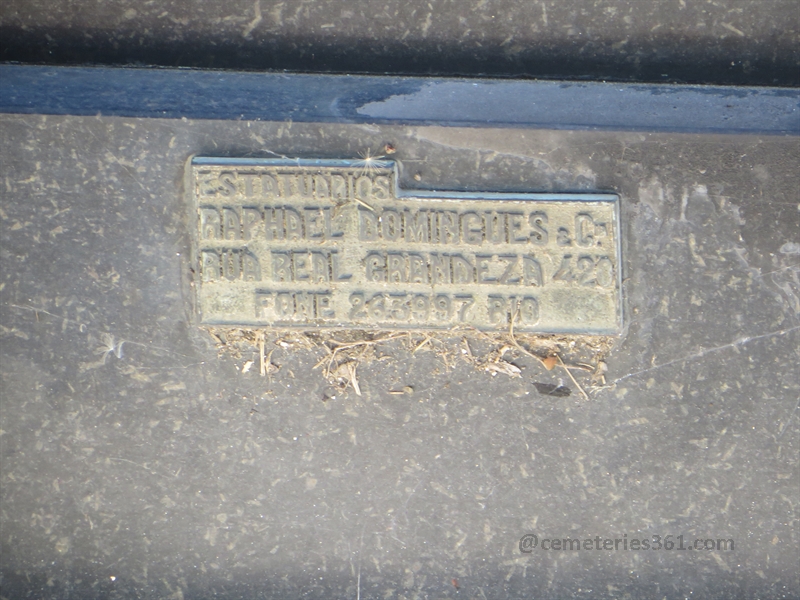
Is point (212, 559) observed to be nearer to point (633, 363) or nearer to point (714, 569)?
point (633, 363)

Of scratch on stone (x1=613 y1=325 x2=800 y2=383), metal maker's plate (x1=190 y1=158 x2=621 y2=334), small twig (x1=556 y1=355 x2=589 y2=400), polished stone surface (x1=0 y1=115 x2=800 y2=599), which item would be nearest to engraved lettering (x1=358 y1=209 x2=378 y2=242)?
metal maker's plate (x1=190 y1=158 x2=621 y2=334)

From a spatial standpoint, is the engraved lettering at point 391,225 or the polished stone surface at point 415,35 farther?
the polished stone surface at point 415,35

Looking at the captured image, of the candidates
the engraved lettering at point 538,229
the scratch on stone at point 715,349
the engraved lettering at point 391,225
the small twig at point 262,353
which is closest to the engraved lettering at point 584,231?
the engraved lettering at point 538,229

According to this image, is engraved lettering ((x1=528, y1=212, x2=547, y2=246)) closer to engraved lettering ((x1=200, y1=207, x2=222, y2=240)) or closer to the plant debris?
the plant debris

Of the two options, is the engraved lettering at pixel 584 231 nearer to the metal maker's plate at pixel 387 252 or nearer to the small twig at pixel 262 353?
the metal maker's plate at pixel 387 252

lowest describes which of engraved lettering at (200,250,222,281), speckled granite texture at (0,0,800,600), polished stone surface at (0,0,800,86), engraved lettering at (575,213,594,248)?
speckled granite texture at (0,0,800,600)

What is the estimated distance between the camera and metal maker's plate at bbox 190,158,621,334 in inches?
73.2

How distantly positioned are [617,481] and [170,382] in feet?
5.03

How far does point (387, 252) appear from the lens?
6.15 ft

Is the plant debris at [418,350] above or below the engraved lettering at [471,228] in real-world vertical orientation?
below


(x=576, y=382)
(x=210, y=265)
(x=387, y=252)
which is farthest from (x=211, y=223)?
(x=576, y=382)

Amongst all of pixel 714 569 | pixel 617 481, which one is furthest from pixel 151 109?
pixel 714 569

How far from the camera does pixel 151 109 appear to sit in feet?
6.23

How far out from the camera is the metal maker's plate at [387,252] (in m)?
1.86
